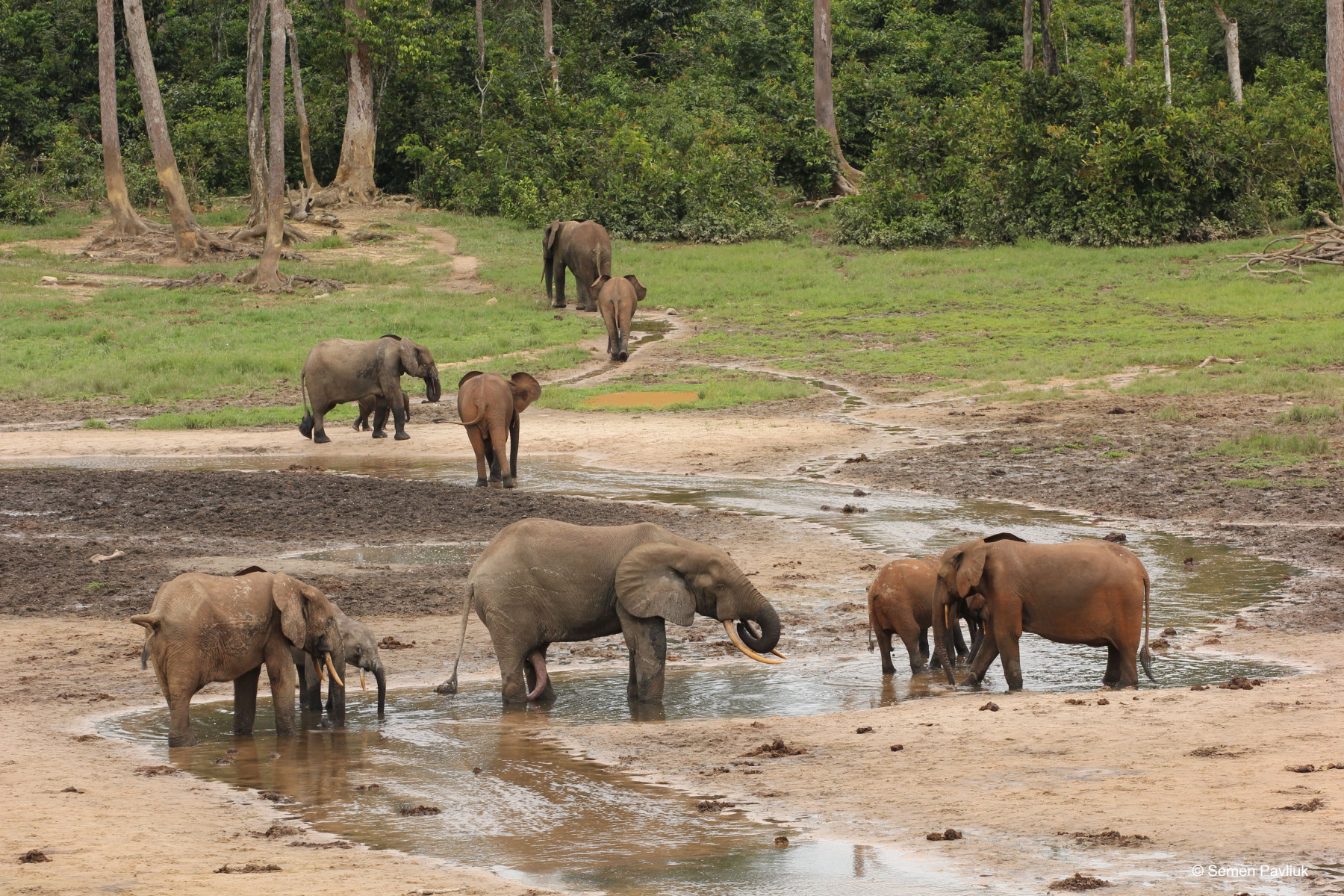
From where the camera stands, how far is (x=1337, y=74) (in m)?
25.7

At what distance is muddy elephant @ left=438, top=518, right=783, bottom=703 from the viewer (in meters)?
8.95

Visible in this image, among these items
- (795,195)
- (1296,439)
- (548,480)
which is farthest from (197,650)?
(795,195)

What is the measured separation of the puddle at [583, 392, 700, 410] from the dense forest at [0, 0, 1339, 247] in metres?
15.5

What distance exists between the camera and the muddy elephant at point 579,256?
2992 centimetres

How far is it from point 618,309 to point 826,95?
21.1 metres

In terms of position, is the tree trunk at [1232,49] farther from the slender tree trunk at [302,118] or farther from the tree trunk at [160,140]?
the tree trunk at [160,140]

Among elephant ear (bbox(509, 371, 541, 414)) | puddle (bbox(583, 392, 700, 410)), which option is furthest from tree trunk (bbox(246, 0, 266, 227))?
elephant ear (bbox(509, 371, 541, 414))

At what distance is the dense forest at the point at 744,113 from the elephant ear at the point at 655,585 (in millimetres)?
27398

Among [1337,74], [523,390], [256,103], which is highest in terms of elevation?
[256,103]

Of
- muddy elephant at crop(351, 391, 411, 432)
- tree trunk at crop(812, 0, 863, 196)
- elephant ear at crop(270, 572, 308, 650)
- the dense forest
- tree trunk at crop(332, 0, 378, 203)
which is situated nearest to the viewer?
elephant ear at crop(270, 572, 308, 650)

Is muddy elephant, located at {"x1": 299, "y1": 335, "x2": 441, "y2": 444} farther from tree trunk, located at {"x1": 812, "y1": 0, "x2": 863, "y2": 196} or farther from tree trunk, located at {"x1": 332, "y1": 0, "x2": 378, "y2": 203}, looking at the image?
tree trunk, located at {"x1": 332, "y1": 0, "x2": 378, "y2": 203}

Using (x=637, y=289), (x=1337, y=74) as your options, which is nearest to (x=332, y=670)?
(x=637, y=289)

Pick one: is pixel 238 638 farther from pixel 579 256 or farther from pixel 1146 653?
pixel 579 256

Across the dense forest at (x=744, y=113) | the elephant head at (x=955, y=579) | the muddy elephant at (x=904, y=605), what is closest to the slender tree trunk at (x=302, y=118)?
the dense forest at (x=744, y=113)
